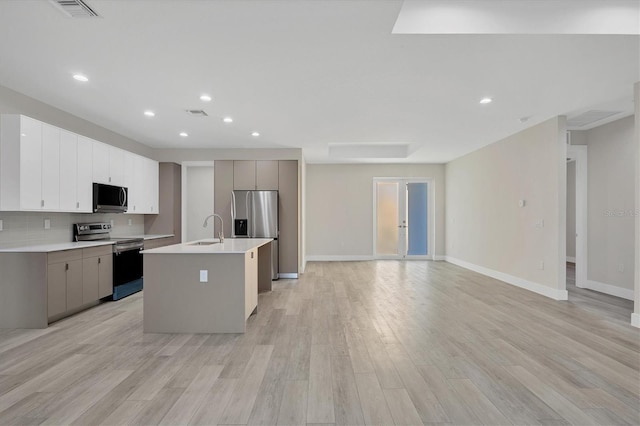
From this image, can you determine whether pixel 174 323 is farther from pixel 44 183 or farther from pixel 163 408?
pixel 44 183

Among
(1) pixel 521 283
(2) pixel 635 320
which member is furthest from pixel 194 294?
(1) pixel 521 283

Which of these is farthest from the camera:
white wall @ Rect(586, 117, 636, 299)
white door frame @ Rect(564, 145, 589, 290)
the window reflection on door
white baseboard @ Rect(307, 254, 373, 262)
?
the window reflection on door

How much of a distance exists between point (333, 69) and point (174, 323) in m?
2.98

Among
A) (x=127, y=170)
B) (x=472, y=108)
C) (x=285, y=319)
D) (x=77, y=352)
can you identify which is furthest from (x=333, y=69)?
(x=127, y=170)

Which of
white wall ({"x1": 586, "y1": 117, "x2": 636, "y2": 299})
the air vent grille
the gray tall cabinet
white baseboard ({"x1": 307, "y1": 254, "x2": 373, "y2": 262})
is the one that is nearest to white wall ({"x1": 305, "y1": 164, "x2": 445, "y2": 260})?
white baseboard ({"x1": 307, "y1": 254, "x2": 373, "y2": 262})

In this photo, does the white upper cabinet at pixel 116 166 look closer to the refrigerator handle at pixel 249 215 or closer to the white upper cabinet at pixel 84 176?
the white upper cabinet at pixel 84 176

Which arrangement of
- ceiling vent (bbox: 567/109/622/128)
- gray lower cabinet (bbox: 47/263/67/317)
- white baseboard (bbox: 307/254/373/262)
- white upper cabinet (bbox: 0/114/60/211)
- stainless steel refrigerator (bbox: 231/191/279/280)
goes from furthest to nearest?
white baseboard (bbox: 307/254/373/262)
stainless steel refrigerator (bbox: 231/191/279/280)
ceiling vent (bbox: 567/109/622/128)
gray lower cabinet (bbox: 47/263/67/317)
white upper cabinet (bbox: 0/114/60/211)

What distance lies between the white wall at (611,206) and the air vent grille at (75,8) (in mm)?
6586

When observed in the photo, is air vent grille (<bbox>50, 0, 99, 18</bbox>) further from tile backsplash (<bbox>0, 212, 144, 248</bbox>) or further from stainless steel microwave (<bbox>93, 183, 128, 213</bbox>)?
stainless steel microwave (<bbox>93, 183, 128, 213</bbox>)

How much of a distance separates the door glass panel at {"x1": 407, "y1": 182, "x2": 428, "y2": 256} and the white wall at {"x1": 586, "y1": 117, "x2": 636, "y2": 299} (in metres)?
3.92

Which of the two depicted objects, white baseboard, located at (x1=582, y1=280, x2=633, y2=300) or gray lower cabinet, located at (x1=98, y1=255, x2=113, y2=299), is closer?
gray lower cabinet, located at (x1=98, y1=255, x2=113, y2=299)

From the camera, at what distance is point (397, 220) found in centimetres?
894

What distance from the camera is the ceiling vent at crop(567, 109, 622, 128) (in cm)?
467

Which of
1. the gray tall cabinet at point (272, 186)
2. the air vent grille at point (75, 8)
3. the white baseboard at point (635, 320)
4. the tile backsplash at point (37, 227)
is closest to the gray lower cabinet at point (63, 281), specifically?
the tile backsplash at point (37, 227)
